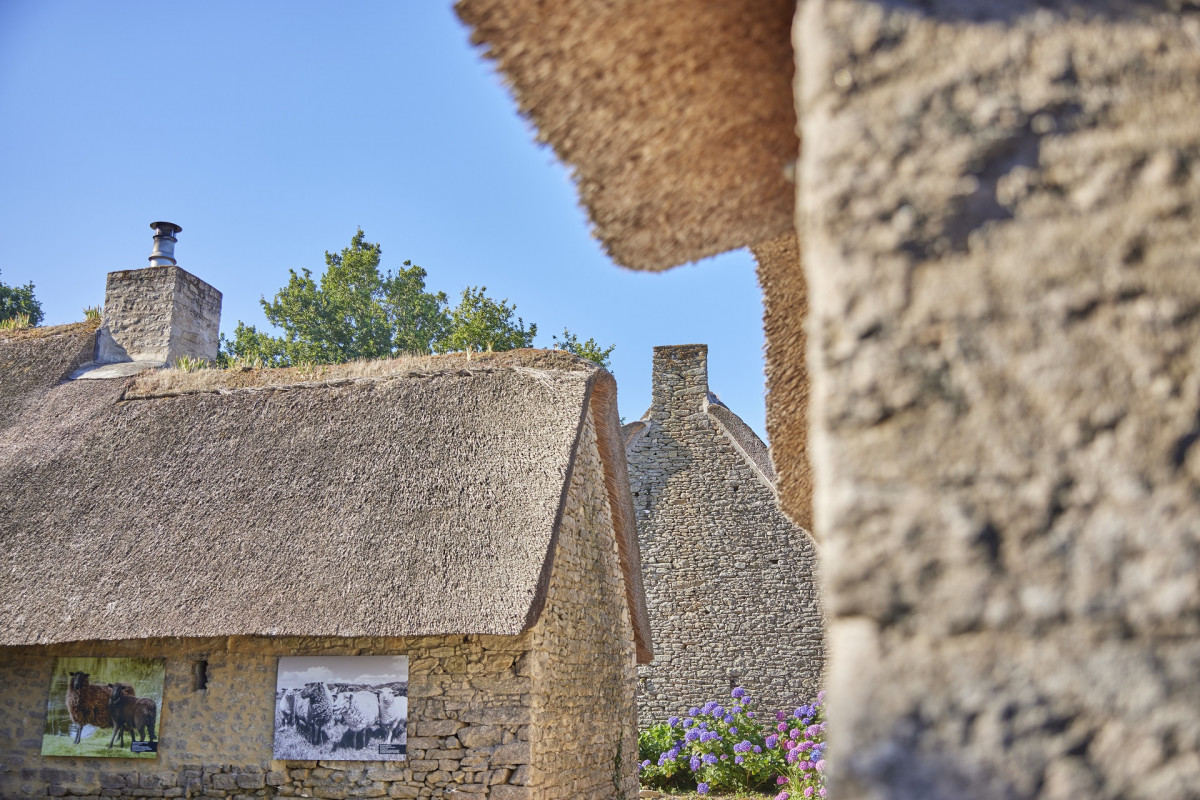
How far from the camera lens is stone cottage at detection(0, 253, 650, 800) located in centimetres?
675

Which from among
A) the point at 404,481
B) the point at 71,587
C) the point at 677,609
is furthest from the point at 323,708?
the point at 677,609

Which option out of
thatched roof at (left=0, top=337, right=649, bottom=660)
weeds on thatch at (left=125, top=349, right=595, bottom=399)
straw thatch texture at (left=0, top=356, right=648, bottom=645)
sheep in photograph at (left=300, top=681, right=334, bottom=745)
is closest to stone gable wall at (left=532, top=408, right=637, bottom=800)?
thatched roof at (left=0, top=337, right=649, bottom=660)

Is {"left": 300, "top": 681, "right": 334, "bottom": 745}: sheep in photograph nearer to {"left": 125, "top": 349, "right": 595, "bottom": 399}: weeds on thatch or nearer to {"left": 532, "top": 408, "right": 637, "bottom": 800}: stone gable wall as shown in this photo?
{"left": 532, "top": 408, "right": 637, "bottom": 800}: stone gable wall

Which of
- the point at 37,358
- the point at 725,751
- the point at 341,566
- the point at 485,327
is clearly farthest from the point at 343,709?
the point at 485,327

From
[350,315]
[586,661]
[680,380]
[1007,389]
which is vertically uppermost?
[350,315]

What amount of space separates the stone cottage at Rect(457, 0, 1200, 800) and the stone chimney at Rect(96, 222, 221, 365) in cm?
1091

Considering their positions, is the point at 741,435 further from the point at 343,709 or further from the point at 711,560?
the point at 343,709

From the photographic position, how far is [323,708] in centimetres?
696

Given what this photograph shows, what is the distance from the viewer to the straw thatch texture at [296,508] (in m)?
6.73

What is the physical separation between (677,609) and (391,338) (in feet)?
54.2

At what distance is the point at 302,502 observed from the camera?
7.70 metres

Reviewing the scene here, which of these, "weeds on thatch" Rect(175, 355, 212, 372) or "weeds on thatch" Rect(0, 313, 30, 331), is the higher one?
"weeds on thatch" Rect(0, 313, 30, 331)

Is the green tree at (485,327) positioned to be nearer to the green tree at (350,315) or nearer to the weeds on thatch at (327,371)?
the green tree at (350,315)

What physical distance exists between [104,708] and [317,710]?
6.42ft
